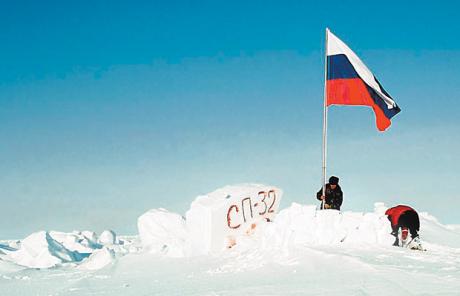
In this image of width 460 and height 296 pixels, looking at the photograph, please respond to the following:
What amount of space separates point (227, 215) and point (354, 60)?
227 inches

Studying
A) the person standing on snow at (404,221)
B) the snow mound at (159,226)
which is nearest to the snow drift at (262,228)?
the person standing on snow at (404,221)

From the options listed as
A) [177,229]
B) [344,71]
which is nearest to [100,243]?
[177,229]

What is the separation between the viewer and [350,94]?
50.9 ft

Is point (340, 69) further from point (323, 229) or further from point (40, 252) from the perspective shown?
point (40, 252)

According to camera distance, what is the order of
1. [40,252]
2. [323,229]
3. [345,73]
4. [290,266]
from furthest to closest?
1. [40,252]
2. [345,73]
3. [323,229]
4. [290,266]

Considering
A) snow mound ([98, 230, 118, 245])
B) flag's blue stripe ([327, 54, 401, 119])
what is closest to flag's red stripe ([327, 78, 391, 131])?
flag's blue stripe ([327, 54, 401, 119])

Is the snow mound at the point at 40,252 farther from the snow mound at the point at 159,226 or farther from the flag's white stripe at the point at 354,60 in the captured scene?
the flag's white stripe at the point at 354,60

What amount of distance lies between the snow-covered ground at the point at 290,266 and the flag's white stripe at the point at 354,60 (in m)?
3.09

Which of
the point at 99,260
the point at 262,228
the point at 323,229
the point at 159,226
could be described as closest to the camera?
the point at 323,229

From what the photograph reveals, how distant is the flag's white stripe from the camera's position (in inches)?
615

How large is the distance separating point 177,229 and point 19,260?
2586 cm

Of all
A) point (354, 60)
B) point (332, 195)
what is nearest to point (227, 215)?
point (332, 195)

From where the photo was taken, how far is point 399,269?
973 cm

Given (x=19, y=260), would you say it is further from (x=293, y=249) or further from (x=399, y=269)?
(x=399, y=269)
